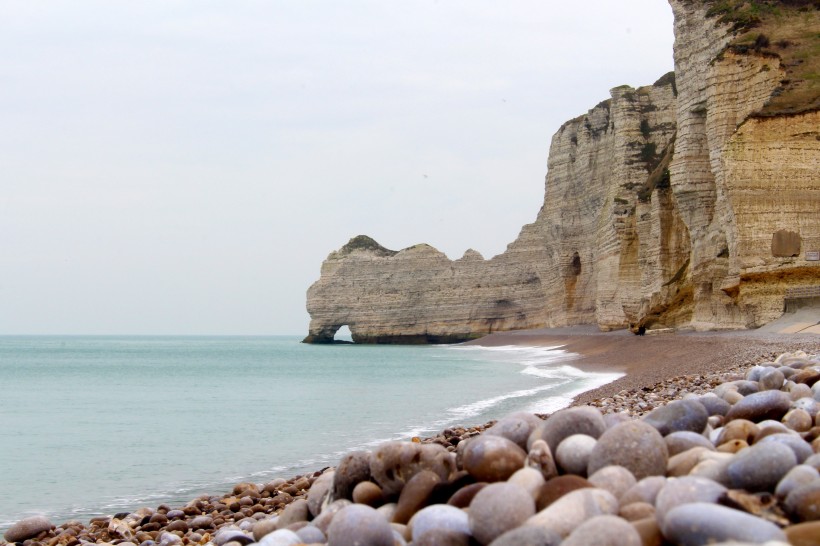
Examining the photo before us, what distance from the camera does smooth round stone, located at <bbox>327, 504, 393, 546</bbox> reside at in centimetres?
338

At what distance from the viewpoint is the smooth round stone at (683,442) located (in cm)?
397

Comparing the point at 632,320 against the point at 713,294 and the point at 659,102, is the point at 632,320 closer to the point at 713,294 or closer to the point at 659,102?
the point at 713,294

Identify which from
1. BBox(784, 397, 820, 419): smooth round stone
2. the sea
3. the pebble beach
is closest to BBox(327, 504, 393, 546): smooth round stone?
the pebble beach

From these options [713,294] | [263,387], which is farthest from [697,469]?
[713,294]

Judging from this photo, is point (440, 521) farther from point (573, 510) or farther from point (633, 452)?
point (633, 452)

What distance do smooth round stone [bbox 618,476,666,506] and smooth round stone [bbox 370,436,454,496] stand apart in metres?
1.10

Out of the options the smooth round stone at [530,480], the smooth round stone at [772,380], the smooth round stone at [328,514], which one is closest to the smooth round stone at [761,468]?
the smooth round stone at [530,480]

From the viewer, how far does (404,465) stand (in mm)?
4227

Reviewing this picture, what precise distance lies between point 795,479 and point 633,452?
704mm

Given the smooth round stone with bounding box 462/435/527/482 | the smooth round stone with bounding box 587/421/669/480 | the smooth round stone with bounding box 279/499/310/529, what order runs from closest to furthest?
the smooth round stone with bounding box 587/421/669/480 → the smooth round stone with bounding box 462/435/527/482 → the smooth round stone with bounding box 279/499/310/529

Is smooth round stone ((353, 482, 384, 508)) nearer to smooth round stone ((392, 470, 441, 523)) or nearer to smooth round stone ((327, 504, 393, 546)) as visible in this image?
smooth round stone ((392, 470, 441, 523))

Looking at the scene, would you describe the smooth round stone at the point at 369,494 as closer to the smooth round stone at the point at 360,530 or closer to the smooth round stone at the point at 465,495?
the smooth round stone at the point at 465,495

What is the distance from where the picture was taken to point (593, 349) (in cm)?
3719

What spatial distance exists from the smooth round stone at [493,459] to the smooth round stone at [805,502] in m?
1.23
